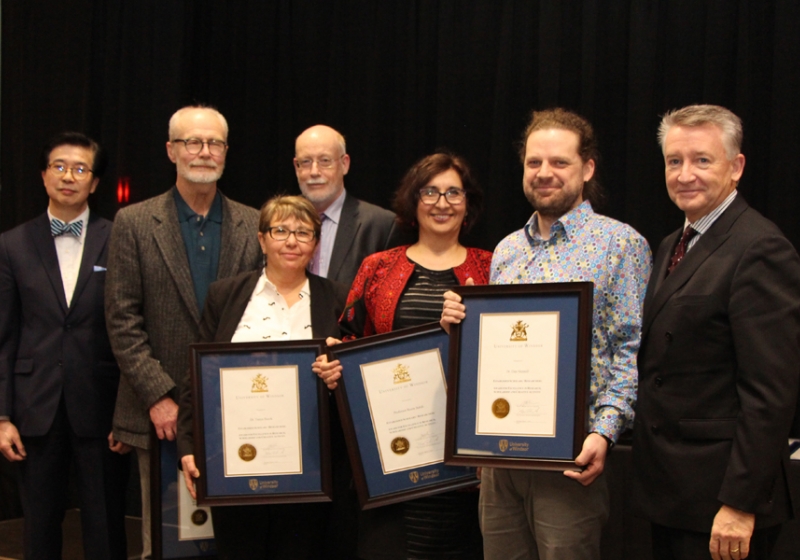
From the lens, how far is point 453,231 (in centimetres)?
289

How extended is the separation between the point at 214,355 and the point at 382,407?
59 cm

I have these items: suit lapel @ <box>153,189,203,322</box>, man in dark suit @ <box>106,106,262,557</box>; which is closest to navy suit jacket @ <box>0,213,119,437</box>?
man in dark suit @ <box>106,106,262,557</box>

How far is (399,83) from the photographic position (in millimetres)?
4336

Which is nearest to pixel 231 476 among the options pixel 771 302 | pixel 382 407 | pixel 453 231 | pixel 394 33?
pixel 382 407

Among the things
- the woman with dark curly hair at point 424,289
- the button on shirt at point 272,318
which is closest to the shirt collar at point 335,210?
the woman with dark curly hair at point 424,289

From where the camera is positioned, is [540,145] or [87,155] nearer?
[540,145]

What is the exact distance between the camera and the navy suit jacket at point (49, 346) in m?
3.39

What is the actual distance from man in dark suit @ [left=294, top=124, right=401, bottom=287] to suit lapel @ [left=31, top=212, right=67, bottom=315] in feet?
3.54

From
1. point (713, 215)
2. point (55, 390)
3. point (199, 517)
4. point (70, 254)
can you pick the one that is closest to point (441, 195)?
point (713, 215)

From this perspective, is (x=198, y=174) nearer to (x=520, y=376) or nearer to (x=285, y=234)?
(x=285, y=234)

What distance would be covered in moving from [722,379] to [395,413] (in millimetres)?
986

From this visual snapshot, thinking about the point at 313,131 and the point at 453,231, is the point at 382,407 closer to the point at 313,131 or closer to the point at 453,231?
the point at 453,231

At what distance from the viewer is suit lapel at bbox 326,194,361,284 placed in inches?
136

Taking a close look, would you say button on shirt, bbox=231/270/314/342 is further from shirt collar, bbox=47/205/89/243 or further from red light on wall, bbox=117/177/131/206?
red light on wall, bbox=117/177/131/206
